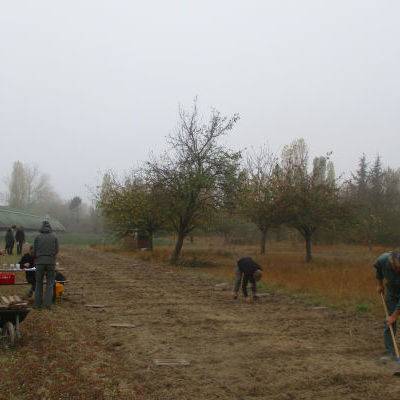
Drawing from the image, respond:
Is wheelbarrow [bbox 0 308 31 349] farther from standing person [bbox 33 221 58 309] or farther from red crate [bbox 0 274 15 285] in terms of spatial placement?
red crate [bbox 0 274 15 285]

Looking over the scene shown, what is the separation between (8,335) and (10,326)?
0.59 ft

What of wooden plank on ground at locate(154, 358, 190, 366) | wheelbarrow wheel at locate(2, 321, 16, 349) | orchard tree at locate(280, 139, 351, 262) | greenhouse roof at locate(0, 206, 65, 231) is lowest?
wooden plank on ground at locate(154, 358, 190, 366)

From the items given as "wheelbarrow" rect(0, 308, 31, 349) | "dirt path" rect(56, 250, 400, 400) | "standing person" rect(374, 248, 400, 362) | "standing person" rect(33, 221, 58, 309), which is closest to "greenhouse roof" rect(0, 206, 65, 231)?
"standing person" rect(33, 221, 58, 309)

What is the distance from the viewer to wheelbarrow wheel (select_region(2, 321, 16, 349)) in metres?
6.12

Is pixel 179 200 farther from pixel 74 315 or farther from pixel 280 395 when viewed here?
pixel 280 395

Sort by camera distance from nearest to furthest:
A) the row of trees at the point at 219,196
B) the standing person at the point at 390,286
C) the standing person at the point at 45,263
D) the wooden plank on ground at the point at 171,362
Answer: the wooden plank on ground at the point at 171,362, the standing person at the point at 390,286, the standing person at the point at 45,263, the row of trees at the point at 219,196

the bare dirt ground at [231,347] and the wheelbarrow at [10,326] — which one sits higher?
the wheelbarrow at [10,326]

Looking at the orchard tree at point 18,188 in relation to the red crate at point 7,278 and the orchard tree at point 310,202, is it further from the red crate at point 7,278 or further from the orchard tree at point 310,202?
the red crate at point 7,278

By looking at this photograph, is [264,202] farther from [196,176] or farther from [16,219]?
[16,219]

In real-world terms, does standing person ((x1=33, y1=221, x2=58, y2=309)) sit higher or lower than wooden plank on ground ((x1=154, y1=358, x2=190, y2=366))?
higher

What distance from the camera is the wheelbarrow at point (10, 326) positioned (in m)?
6.14

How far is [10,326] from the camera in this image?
6172 mm

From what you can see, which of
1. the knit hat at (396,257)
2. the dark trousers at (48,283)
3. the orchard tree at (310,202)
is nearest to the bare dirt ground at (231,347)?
the dark trousers at (48,283)

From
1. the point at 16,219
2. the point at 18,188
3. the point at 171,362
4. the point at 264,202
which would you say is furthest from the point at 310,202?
the point at 18,188
